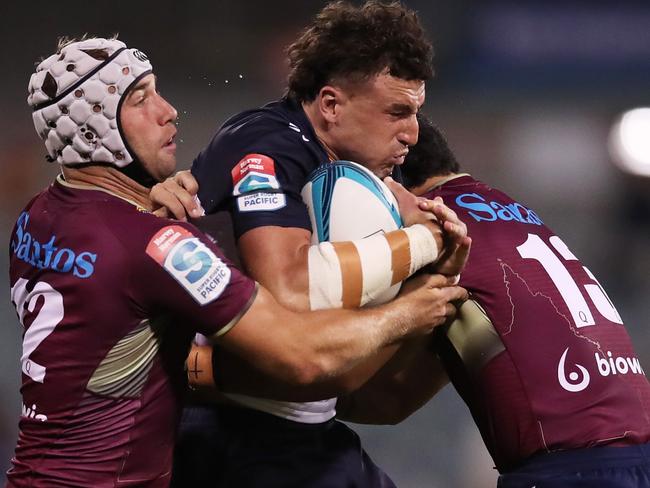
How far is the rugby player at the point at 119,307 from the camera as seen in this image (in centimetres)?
319

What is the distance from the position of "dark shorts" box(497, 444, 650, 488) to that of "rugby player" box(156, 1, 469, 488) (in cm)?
66

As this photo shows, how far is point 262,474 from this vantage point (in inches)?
151

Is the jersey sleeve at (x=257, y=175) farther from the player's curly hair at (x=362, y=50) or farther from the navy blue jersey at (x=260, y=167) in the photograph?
the player's curly hair at (x=362, y=50)

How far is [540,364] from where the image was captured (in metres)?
3.72

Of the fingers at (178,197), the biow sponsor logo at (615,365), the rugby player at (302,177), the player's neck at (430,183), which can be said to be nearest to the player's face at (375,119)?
the rugby player at (302,177)

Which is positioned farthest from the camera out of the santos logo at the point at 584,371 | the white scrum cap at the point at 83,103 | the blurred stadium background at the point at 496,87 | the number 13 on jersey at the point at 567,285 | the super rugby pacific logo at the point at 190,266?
the blurred stadium background at the point at 496,87

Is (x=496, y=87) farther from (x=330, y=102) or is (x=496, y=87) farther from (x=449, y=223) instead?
(x=449, y=223)

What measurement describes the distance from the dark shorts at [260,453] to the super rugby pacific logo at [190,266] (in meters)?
0.85

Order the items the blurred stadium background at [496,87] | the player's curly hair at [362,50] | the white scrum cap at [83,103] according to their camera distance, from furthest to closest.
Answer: the blurred stadium background at [496,87] → the player's curly hair at [362,50] → the white scrum cap at [83,103]

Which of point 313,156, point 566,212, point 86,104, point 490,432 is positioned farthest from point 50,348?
point 566,212

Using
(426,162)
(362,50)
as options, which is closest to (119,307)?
(362,50)

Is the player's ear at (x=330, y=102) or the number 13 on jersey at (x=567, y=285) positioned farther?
the player's ear at (x=330, y=102)

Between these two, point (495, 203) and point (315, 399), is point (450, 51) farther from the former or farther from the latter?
point (315, 399)

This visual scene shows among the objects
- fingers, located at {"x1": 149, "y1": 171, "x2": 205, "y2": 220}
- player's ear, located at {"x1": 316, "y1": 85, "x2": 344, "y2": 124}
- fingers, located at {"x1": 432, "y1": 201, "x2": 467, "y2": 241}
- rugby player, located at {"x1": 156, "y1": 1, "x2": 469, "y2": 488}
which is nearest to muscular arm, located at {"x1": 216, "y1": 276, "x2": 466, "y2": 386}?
rugby player, located at {"x1": 156, "y1": 1, "x2": 469, "y2": 488}
